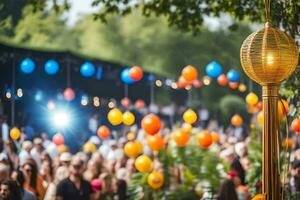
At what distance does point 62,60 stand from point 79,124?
7.42 feet

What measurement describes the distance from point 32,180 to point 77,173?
33.7 inches

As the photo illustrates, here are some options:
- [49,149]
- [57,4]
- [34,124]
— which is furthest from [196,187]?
[34,124]

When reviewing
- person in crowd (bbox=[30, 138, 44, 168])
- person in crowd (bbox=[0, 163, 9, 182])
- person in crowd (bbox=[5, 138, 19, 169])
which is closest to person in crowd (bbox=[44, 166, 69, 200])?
person in crowd (bbox=[0, 163, 9, 182])

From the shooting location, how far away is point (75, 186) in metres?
10.6

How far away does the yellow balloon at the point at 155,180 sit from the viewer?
12.5 m

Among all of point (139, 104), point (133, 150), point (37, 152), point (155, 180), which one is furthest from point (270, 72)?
point (139, 104)

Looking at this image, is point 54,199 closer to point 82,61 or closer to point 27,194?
point 27,194

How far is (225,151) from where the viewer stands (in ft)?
44.6

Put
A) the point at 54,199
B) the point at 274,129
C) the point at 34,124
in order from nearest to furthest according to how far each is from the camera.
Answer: the point at 274,129 < the point at 54,199 < the point at 34,124

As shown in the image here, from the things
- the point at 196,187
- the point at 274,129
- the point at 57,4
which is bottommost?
the point at 196,187

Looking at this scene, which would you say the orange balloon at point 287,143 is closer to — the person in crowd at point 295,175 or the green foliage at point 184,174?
the person in crowd at point 295,175

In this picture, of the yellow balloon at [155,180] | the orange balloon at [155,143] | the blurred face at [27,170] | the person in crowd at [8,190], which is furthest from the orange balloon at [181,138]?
the person in crowd at [8,190]

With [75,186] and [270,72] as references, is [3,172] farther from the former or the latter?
[270,72]

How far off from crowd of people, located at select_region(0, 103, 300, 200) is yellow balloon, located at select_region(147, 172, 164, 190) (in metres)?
0.38
